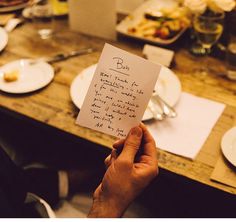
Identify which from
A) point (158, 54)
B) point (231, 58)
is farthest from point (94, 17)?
point (231, 58)

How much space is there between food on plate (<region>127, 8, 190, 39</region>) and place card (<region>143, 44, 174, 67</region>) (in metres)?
0.11

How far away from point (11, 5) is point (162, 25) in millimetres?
757

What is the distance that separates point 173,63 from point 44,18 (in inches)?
24.8

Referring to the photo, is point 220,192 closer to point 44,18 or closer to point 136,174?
point 136,174

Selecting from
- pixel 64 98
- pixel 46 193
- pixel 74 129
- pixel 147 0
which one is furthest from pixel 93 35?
pixel 46 193

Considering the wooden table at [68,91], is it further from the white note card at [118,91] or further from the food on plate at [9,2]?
the white note card at [118,91]

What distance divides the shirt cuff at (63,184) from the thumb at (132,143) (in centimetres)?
52

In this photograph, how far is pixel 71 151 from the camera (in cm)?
167

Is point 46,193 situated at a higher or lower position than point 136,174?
lower

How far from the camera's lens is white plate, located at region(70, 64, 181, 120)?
1190mm

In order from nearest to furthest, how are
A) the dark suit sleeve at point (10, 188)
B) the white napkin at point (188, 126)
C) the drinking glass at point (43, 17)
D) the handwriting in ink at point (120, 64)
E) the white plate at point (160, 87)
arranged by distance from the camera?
the handwriting in ink at point (120, 64) → the dark suit sleeve at point (10, 188) → the white napkin at point (188, 126) → the white plate at point (160, 87) → the drinking glass at point (43, 17)

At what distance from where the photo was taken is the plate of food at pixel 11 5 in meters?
1.76

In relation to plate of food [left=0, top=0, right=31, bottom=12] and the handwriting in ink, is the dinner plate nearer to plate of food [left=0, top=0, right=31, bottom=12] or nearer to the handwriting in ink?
plate of food [left=0, top=0, right=31, bottom=12]

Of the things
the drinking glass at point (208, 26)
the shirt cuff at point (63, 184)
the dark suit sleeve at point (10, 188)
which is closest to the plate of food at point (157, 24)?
the drinking glass at point (208, 26)
